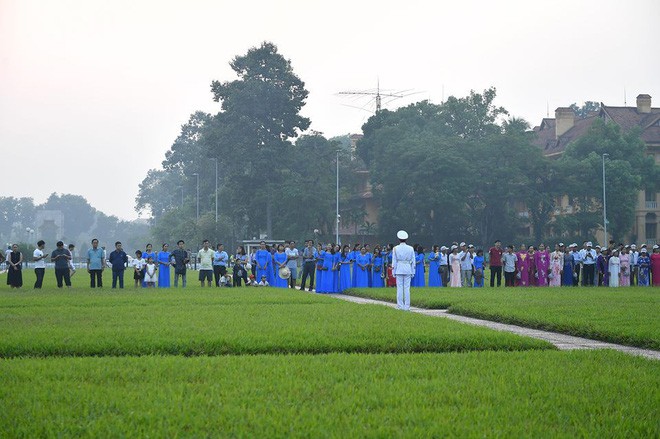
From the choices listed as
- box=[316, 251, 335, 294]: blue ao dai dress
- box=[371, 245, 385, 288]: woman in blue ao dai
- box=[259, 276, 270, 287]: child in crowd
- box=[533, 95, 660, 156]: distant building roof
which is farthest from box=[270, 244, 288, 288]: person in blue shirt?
box=[533, 95, 660, 156]: distant building roof

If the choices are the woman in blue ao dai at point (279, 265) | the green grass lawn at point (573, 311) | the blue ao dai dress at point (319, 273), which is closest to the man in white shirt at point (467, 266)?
the blue ao dai dress at point (319, 273)

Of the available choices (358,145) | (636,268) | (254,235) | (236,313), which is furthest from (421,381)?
(358,145)

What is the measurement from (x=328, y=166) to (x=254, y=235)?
9.26 meters

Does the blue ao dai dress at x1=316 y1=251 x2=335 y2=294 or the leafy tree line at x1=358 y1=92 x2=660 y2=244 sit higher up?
the leafy tree line at x1=358 y1=92 x2=660 y2=244

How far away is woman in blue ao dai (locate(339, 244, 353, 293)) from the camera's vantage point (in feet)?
115

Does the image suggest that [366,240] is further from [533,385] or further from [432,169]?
[533,385]

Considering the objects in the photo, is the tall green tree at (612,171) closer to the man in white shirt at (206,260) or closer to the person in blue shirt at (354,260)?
the person in blue shirt at (354,260)

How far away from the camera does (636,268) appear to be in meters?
38.0

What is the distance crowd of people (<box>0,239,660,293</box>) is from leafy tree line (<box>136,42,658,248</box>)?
109 ft

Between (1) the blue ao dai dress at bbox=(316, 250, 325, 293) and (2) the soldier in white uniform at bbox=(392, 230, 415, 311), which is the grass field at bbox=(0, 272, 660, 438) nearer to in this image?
(2) the soldier in white uniform at bbox=(392, 230, 415, 311)

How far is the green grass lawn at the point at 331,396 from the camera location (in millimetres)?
7238

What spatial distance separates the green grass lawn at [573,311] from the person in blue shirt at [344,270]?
5348 mm

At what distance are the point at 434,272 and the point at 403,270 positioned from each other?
15446 mm

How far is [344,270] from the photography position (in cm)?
3525
